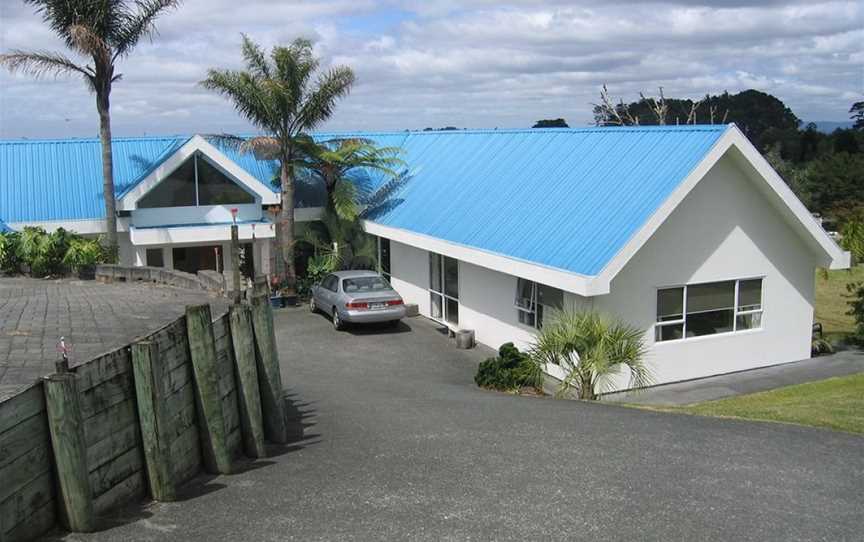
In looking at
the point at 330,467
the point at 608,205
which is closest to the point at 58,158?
the point at 608,205

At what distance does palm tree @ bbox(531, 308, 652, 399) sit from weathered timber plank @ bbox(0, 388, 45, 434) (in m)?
10.9

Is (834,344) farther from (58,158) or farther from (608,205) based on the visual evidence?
(58,158)

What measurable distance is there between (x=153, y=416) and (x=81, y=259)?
41.4ft

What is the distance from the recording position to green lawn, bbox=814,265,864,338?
1004 inches

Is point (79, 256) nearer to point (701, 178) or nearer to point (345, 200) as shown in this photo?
point (345, 200)

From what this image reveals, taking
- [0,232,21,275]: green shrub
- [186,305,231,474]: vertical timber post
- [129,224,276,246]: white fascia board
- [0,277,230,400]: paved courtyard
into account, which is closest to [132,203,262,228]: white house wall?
[129,224,276,246]: white fascia board

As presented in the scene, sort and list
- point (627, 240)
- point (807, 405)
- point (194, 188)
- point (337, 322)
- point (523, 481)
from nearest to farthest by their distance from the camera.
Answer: point (523, 481) → point (807, 405) → point (627, 240) → point (337, 322) → point (194, 188)

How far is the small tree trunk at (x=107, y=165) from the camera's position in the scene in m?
25.7

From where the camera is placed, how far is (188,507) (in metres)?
7.42

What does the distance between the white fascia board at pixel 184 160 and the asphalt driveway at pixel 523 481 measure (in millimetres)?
15368

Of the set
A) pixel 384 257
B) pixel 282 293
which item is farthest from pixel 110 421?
pixel 384 257

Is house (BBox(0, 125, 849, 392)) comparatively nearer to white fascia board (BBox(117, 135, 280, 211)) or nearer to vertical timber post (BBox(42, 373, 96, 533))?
white fascia board (BBox(117, 135, 280, 211))

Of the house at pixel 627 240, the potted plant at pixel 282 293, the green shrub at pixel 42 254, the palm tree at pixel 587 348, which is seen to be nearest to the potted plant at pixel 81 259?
the green shrub at pixel 42 254

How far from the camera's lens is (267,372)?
31.3 feet
